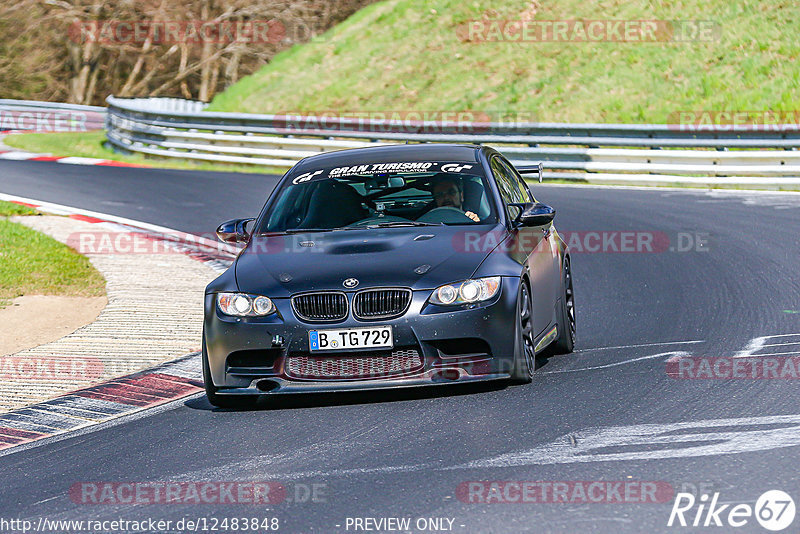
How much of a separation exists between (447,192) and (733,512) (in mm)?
4110

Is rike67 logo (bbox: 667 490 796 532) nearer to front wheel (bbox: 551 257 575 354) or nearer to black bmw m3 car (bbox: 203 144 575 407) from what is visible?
black bmw m3 car (bbox: 203 144 575 407)

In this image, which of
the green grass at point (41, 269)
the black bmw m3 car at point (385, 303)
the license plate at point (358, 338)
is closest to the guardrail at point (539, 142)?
the green grass at point (41, 269)

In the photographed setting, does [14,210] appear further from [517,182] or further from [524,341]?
[524,341]

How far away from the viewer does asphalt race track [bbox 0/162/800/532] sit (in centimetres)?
516

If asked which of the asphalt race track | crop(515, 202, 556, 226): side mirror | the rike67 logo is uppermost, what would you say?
crop(515, 202, 556, 226): side mirror

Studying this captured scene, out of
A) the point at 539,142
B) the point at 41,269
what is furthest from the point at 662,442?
the point at 539,142

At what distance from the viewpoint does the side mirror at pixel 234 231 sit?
336 inches

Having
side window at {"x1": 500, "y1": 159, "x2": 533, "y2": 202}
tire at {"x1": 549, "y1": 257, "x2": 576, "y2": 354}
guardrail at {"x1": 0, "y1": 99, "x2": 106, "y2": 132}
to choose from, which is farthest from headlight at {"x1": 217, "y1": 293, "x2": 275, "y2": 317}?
guardrail at {"x1": 0, "y1": 99, "x2": 106, "y2": 132}

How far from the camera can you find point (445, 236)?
7902 millimetres

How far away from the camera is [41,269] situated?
13344mm

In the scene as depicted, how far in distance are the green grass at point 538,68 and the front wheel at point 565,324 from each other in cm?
1908

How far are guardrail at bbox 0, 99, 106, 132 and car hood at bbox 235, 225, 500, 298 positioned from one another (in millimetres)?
30882

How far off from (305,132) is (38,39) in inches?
1304

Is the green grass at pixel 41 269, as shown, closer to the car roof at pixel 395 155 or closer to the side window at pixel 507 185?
the car roof at pixel 395 155
